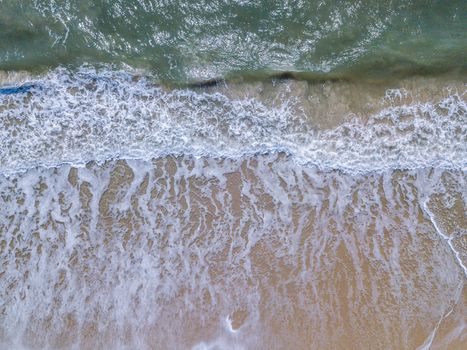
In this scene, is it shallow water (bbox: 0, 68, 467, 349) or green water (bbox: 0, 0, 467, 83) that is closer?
shallow water (bbox: 0, 68, 467, 349)

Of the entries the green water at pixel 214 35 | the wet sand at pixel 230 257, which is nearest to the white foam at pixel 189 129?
the wet sand at pixel 230 257

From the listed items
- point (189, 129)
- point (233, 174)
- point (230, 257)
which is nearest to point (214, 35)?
Answer: point (189, 129)

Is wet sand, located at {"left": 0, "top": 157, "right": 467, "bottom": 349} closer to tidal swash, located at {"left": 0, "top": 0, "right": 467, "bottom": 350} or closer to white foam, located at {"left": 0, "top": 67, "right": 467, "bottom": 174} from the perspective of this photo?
tidal swash, located at {"left": 0, "top": 0, "right": 467, "bottom": 350}

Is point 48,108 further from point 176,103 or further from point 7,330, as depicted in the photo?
point 7,330

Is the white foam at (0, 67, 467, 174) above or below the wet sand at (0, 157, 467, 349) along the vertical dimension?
above

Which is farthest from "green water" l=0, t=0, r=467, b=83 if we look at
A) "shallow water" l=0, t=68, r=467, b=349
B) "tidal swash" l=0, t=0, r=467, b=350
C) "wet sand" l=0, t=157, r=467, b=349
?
"wet sand" l=0, t=157, r=467, b=349

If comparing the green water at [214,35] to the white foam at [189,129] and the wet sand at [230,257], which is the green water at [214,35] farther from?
the wet sand at [230,257]
